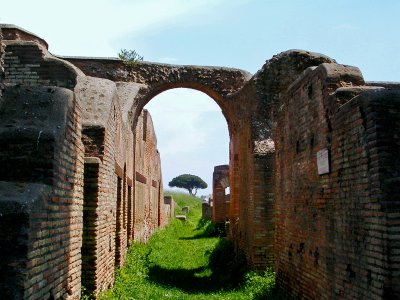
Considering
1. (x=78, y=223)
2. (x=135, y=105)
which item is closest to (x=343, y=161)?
(x=78, y=223)

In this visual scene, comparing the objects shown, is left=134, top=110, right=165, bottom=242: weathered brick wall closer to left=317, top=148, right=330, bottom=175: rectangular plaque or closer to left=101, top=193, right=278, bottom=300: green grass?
left=101, top=193, right=278, bottom=300: green grass

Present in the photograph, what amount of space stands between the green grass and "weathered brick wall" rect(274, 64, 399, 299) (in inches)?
60.8

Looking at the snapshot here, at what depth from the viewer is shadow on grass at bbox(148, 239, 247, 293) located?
9.95 m

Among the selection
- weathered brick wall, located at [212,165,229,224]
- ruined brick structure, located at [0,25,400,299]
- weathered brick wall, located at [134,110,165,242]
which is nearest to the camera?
ruined brick structure, located at [0,25,400,299]

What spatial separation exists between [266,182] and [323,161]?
4939mm

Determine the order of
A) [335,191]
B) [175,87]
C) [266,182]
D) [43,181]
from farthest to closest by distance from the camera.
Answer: [175,87] < [266,182] < [335,191] < [43,181]

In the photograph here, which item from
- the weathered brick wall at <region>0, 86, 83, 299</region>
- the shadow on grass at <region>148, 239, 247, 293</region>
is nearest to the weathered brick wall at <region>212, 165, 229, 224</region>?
the shadow on grass at <region>148, 239, 247, 293</region>

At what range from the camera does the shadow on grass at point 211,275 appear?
9945 millimetres

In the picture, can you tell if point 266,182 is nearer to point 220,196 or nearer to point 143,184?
point 143,184

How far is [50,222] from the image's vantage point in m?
3.66

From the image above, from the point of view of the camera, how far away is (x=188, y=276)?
1131cm

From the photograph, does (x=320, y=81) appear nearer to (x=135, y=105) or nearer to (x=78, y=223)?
(x=78, y=223)

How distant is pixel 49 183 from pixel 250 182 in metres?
7.51

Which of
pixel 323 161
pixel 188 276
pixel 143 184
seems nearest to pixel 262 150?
pixel 188 276
